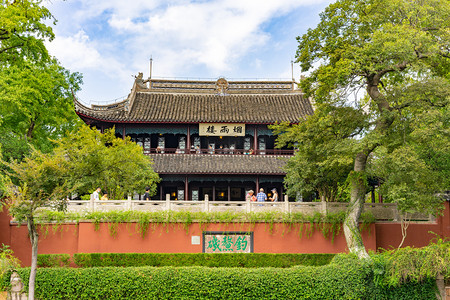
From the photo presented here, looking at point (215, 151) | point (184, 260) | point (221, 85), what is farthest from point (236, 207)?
point (221, 85)

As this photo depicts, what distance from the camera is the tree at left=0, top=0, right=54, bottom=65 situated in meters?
15.1

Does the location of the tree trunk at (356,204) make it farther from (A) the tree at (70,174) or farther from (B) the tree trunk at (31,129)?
(B) the tree trunk at (31,129)

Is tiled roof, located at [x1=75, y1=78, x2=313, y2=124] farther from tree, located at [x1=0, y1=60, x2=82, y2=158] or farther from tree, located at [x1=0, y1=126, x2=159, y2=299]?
tree, located at [x1=0, y1=126, x2=159, y2=299]

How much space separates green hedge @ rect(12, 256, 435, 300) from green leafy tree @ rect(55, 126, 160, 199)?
2.86 metres

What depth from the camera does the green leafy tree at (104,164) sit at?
1432 cm

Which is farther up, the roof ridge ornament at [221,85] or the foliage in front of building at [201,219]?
the roof ridge ornament at [221,85]

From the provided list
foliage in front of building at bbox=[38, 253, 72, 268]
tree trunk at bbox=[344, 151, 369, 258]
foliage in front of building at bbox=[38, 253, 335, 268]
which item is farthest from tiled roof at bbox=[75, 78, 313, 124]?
foliage in front of building at bbox=[38, 253, 335, 268]

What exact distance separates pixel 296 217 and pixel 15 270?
8.83 metres

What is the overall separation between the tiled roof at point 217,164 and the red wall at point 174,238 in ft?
21.5

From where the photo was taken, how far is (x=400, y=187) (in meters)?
12.8

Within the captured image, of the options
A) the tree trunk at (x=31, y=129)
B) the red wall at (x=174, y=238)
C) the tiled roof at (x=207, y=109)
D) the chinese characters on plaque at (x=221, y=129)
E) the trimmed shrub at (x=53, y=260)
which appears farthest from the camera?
the chinese characters on plaque at (x=221, y=129)

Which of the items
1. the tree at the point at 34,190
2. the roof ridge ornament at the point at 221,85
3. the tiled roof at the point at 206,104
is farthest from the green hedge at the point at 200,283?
the roof ridge ornament at the point at 221,85

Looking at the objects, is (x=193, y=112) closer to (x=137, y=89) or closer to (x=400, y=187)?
(x=137, y=89)

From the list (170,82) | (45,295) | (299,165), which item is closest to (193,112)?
(170,82)
